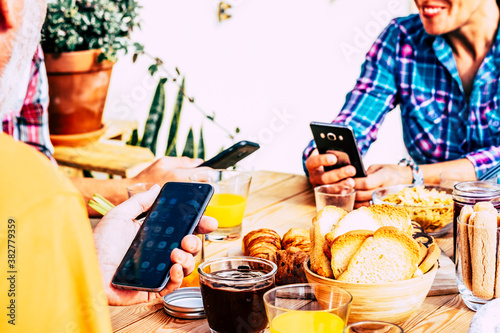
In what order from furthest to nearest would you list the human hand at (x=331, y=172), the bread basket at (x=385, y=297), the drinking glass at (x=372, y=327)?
the human hand at (x=331, y=172), the bread basket at (x=385, y=297), the drinking glass at (x=372, y=327)

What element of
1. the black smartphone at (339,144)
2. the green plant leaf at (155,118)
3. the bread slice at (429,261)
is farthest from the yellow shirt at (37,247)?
the green plant leaf at (155,118)

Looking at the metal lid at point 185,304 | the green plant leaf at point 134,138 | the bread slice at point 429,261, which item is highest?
the bread slice at point 429,261

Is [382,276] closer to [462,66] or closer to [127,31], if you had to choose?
[462,66]

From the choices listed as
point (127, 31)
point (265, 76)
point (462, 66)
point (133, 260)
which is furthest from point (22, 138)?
point (265, 76)

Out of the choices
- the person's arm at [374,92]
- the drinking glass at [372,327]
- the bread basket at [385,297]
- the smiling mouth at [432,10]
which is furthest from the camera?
the person's arm at [374,92]

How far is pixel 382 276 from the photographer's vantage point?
958mm

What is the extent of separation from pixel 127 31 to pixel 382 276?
84.9 inches

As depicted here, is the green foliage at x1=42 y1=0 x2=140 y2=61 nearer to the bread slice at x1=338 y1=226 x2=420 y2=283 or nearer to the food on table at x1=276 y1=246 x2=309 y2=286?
the food on table at x1=276 y1=246 x2=309 y2=286

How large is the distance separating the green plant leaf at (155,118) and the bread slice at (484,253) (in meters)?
2.41

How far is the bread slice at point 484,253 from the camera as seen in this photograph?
1.01 metres

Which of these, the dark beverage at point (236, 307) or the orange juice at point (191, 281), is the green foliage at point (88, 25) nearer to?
the orange juice at point (191, 281)

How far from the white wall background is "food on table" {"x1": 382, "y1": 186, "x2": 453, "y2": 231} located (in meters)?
2.35

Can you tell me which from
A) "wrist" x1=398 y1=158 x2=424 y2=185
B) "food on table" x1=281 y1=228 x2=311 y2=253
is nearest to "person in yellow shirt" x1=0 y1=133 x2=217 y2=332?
"food on table" x1=281 y1=228 x2=311 y2=253

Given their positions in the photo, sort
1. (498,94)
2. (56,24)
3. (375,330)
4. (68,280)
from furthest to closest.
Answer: (56,24)
(498,94)
(375,330)
(68,280)
